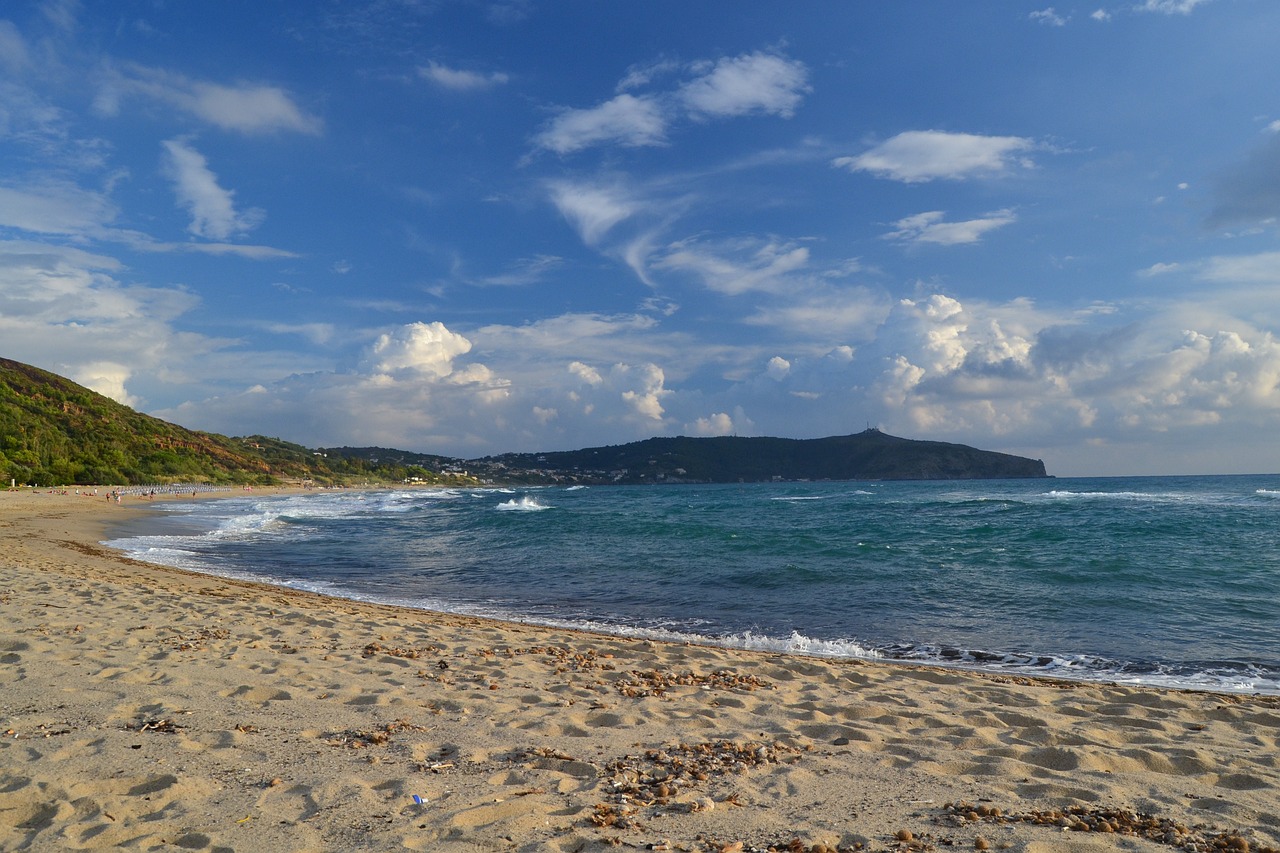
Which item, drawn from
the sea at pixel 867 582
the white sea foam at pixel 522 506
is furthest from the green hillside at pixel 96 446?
the sea at pixel 867 582

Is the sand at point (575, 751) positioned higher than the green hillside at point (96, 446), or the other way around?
the green hillside at point (96, 446)

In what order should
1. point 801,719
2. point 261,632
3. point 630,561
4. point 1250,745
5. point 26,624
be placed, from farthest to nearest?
point 630,561
point 261,632
point 26,624
point 801,719
point 1250,745

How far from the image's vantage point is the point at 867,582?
1619 cm

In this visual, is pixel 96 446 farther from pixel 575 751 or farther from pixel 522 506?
pixel 575 751

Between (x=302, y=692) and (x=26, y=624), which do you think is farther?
(x=26, y=624)

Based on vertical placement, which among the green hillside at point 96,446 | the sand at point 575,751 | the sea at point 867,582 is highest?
the green hillside at point 96,446

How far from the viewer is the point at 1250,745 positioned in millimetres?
5660

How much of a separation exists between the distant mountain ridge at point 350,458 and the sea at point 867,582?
48.4 m

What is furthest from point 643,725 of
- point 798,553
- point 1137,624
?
point 798,553

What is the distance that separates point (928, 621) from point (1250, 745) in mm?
6570

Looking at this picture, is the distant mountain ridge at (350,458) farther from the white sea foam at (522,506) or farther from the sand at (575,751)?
the sand at (575,751)

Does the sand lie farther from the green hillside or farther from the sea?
the green hillside

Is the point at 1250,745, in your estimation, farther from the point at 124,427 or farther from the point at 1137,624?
the point at 124,427

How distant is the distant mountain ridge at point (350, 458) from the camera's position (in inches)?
2596
